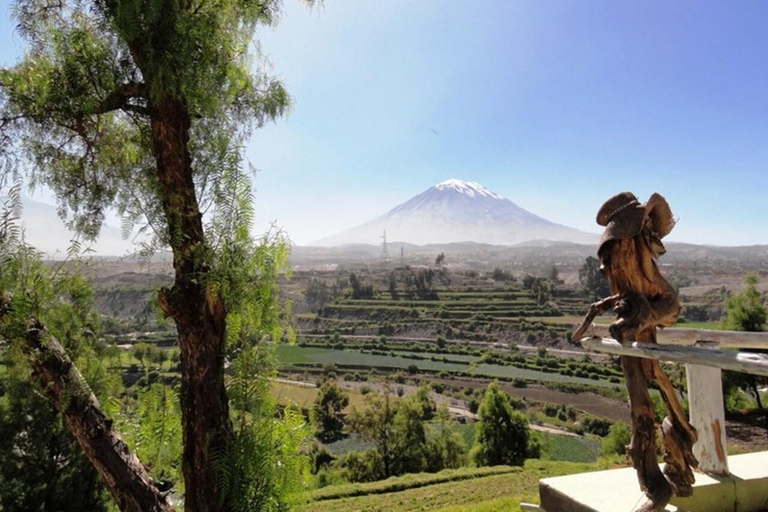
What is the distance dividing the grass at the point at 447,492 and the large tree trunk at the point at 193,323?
27.6 ft

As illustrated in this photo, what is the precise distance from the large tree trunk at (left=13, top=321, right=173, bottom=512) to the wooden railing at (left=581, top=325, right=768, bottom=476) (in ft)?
8.66

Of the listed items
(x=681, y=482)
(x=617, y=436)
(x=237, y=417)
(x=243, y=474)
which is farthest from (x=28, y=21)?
(x=617, y=436)

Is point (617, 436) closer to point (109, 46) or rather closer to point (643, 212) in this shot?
point (643, 212)

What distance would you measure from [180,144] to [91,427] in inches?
64.9

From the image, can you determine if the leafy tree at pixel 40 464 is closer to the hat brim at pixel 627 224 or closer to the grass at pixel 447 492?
the grass at pixel 447 492

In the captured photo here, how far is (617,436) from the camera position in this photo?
2059 cm

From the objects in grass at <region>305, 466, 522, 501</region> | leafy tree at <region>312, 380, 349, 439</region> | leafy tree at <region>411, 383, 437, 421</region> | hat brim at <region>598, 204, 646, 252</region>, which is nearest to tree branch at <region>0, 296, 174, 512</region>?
hat brim at <region>598, 204, 646, 252</region>

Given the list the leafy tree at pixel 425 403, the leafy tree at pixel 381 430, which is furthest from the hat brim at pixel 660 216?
the leafy tree at pixel 425 403

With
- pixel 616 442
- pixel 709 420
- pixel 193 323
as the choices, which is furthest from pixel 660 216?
pixel 616 442

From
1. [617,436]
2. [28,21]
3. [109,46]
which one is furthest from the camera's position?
[617,436]

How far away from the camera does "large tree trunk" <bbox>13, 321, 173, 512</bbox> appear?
7.79ft

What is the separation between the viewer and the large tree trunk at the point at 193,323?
2422 millimetres

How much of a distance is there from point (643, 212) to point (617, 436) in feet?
72.1

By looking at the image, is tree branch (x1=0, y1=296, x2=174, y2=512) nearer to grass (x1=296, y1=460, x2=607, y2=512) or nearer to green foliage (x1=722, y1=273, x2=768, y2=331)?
grass (x1=296, y1=460, x2=607, y2=512)
